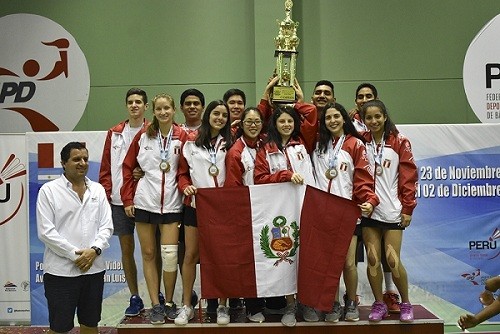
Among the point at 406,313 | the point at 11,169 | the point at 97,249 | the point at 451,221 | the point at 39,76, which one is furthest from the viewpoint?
the point at 39,76

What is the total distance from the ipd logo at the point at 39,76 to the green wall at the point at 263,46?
0.12 m

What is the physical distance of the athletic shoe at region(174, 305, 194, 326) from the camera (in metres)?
4.63

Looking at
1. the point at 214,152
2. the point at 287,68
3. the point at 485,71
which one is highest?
the point at 485,71

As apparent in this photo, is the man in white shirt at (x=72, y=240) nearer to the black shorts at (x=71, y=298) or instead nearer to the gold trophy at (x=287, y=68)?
the black shorts at (x=71, y=298)

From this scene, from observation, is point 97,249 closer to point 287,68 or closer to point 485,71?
point 287,68

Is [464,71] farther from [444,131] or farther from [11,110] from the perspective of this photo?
[11,110]

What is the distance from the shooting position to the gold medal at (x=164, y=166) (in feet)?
15.6

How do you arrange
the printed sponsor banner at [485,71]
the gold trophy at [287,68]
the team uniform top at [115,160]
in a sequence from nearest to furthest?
the gold trophy at [287,68] < the team uniform top at [115,160] < the printed sponsor banner at [485,71]

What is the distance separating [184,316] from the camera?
15.3 feet

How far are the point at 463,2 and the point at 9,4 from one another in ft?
17.9

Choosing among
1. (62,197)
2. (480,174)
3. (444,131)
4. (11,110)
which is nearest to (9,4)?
(11,110)

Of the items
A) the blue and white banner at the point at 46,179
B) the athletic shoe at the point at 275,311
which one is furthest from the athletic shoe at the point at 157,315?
the blue and white banner at the point at 46,179

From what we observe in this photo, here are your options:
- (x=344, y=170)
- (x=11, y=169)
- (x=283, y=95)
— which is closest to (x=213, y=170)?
(x=283, y=95)

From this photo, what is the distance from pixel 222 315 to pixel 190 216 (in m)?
0.76
